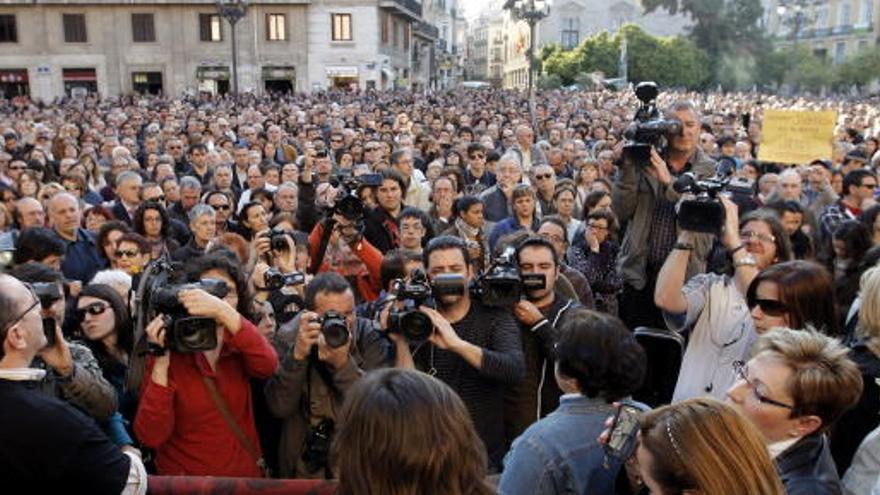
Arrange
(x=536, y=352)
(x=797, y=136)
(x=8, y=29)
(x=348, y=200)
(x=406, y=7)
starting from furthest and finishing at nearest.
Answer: (x=406, y=7), (x=8, y=29), (x=797, y=136), (x=348, y=200), (x=536, y=352)

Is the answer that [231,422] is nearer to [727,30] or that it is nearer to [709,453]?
[709,453]

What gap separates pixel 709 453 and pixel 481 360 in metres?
1.57

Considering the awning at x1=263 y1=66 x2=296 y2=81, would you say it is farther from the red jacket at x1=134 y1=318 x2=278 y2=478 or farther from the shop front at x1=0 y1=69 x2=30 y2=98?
the red jacket at x1=134 y1=318 x2=278 y2=478

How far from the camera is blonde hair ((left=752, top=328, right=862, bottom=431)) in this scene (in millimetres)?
2311

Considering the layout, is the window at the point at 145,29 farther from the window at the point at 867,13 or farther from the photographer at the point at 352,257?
the window at the point at 867,13

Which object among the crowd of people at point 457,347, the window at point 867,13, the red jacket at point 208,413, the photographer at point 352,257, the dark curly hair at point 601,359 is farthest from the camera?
the window at point 867,13

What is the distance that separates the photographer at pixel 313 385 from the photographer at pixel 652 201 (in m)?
1.92

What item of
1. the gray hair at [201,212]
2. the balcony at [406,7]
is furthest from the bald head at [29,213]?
the balcony at [406,7]

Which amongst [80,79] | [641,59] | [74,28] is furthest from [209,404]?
[641,59]

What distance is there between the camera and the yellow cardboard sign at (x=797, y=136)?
8797mm

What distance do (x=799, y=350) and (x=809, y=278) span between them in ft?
3.13

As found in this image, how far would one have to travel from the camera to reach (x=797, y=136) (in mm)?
9008

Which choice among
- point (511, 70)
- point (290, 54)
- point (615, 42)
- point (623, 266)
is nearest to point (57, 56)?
point (290, 54)

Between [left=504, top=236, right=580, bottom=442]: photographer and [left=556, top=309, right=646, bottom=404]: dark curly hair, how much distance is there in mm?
982
